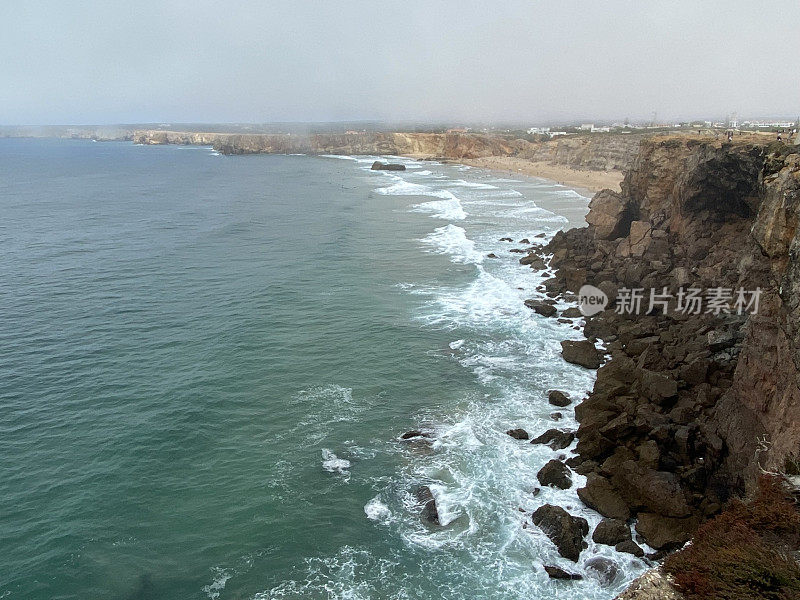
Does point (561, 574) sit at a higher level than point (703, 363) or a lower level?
lower

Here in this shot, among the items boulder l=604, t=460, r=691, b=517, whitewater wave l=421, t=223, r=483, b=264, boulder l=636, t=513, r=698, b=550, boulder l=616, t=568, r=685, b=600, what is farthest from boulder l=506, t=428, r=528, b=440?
whitewater wave l=421, t=223, r=483, b=264

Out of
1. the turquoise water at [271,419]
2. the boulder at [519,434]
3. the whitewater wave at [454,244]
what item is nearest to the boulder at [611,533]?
the turquoise water at [271,419]

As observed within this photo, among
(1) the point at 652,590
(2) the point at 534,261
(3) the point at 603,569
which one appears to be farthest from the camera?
(2) the point at 534,261

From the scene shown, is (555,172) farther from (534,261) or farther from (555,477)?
(555,477)

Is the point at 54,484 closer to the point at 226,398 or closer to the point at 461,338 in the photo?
the point at 226,398

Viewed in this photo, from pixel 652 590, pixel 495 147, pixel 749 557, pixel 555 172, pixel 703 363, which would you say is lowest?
pixel 703 363

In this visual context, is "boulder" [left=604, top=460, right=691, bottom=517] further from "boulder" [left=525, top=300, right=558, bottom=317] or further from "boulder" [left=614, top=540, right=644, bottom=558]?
"boulder" [left=525, top=300, right=558, bottom=317]

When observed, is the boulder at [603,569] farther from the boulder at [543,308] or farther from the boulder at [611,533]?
the boulder at [543,308]

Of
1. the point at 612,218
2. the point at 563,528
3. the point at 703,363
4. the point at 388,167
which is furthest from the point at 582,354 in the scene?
the point at 388,167
